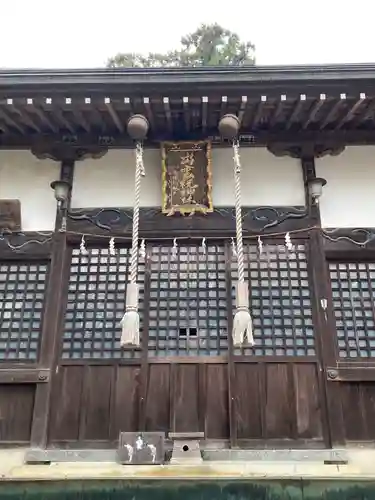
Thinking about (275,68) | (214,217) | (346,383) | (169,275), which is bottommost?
(346,383)

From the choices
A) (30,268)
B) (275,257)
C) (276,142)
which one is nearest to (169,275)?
(275,257)

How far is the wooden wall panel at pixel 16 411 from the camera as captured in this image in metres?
6.46

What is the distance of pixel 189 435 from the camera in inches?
241

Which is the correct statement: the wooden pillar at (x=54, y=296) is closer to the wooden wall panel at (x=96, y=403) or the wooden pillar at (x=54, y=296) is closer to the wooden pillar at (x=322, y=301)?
the wooden wall panel at (x=96, y=403)

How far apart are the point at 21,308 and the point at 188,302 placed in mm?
2249

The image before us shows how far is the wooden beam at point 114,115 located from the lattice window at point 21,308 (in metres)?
2.18

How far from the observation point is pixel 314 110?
7.07 m

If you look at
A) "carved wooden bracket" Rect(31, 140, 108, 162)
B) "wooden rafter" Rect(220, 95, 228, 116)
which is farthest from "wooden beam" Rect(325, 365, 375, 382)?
"carved wooden bracket" Rect(31, 140, 108, 162)

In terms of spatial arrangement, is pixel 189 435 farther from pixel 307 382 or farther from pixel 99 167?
pixel 99 167

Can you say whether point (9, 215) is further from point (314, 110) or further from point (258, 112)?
point (314, 110)

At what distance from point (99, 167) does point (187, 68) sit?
1.97 metres

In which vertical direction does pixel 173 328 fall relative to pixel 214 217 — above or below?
below

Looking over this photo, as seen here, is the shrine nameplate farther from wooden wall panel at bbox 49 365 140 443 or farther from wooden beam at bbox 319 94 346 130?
wooden beam at bbox 319 94 346 130

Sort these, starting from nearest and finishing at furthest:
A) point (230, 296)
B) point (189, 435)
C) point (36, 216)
Answer: point (189, 435)
point (230, 296)
point (36, 216)
